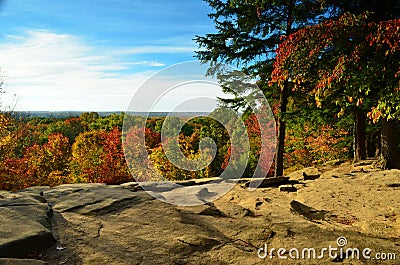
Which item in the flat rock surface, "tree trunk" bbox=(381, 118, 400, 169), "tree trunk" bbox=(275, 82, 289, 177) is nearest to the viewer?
the flat rock surface

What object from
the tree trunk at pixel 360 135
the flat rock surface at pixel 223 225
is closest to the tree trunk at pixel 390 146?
the flat rock surface at pixel 223 225

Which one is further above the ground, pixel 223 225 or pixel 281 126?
pixel 281 126

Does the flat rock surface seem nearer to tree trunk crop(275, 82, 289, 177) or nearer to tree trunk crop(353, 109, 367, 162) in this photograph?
tree trunk crop(275, 82, 289, 177)

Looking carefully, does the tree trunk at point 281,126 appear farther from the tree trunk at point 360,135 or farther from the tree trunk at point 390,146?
the tree trunk at point 390,146

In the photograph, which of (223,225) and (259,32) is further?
(259,32)

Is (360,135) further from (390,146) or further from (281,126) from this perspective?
(281,126)

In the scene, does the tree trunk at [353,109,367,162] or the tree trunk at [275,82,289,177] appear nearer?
the tree trunk at [275,82,289,177]

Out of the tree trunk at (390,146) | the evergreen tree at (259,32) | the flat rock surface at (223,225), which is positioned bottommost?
the flat rock surface at (223,225)

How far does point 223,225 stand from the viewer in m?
5.06

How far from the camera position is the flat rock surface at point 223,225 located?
12.6 ft

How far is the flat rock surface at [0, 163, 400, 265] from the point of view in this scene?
3842 millimetres

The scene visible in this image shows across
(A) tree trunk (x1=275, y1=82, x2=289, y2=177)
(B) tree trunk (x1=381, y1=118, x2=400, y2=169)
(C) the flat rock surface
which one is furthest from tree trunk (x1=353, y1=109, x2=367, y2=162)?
(C) the flat rock surface

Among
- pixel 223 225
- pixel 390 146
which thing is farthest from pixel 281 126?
pixel 223 225

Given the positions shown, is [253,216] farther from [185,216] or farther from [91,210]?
[91,210]
